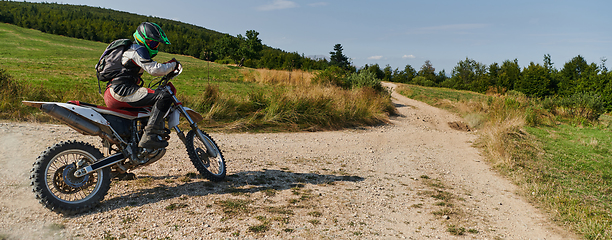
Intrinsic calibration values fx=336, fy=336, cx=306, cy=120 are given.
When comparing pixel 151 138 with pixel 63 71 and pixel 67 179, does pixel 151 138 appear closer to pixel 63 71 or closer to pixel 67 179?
pixel 67 179

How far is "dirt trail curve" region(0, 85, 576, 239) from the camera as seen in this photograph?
3.09m

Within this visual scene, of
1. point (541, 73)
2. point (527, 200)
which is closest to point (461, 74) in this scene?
point (541, 73)

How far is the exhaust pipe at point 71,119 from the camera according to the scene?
128 inches

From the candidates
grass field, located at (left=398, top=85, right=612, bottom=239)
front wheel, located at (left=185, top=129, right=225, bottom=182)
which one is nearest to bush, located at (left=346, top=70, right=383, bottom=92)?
grass field, located at (left=398, top=85, right=612, bottom=239)

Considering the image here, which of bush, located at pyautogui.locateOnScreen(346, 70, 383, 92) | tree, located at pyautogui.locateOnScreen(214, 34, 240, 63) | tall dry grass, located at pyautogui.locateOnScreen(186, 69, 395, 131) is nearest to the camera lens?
tall dry grass, located at pyautogui.locateOnScreen(186, 69, 395, 131)

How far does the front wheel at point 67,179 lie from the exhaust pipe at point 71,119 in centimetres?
19

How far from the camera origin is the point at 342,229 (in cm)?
340

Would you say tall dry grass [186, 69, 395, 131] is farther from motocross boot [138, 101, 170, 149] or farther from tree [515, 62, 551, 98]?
tree [515, 62, 551, 98]

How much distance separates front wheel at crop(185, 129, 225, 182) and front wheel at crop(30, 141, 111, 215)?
3.31 ft

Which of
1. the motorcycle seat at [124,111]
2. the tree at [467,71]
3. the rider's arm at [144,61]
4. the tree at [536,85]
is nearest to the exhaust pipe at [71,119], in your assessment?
the motorcycle seat at [124,111]

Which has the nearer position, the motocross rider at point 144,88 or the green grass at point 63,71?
the motocross rider at point 144,88

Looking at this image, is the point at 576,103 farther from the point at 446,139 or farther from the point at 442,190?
the point at 442,190

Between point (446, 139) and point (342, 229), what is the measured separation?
7931mm

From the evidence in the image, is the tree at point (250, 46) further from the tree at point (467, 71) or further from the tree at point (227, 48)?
the tree at point (467, 71)
